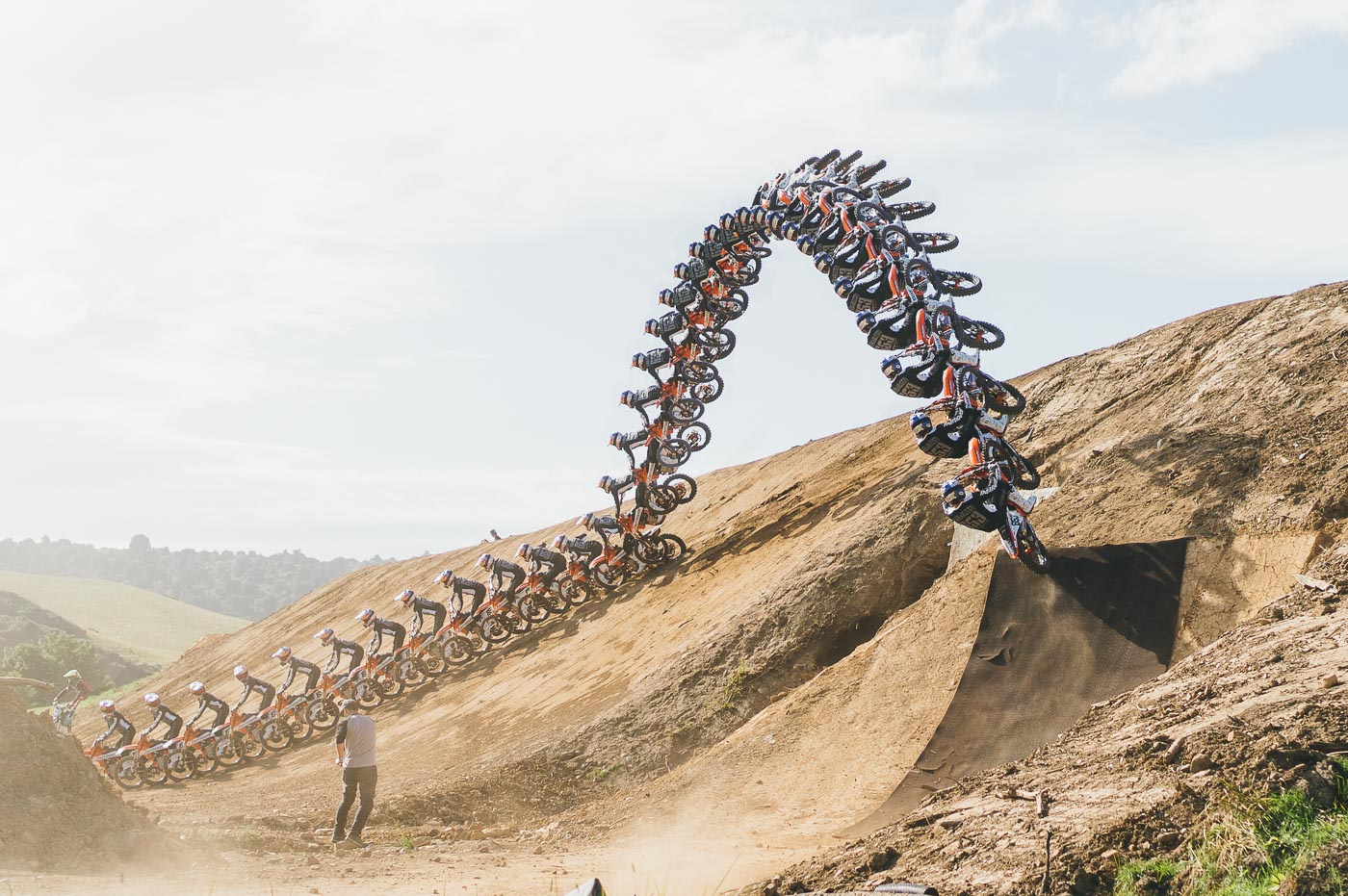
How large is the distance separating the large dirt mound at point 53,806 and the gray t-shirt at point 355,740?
1.97 metres

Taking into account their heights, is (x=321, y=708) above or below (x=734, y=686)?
above

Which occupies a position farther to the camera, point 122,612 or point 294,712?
point 122,612

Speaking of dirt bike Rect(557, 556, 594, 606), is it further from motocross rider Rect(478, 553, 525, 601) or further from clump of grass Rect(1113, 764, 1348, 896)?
clump of grass Rect(1113, 764, 1348, 896)

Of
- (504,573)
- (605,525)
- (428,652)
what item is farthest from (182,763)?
(605,525)

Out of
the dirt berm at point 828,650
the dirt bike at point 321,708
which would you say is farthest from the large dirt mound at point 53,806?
the dirt bike at point 321,708

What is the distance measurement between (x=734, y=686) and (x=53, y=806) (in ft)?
24.9

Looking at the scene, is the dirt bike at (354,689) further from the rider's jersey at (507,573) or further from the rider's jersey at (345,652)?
the rider's jersey at (507,573)

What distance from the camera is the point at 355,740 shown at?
11469 mm

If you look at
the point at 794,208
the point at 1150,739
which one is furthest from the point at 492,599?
the point at 1150,739

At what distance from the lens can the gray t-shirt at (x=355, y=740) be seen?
11430 mm

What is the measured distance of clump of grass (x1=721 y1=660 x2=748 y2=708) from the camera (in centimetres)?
1373

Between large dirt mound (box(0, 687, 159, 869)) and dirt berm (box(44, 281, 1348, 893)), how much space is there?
170 centimetres

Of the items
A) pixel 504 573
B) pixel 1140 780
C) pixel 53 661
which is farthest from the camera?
pixel 53 661

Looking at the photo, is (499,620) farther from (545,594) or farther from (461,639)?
(545,594)
